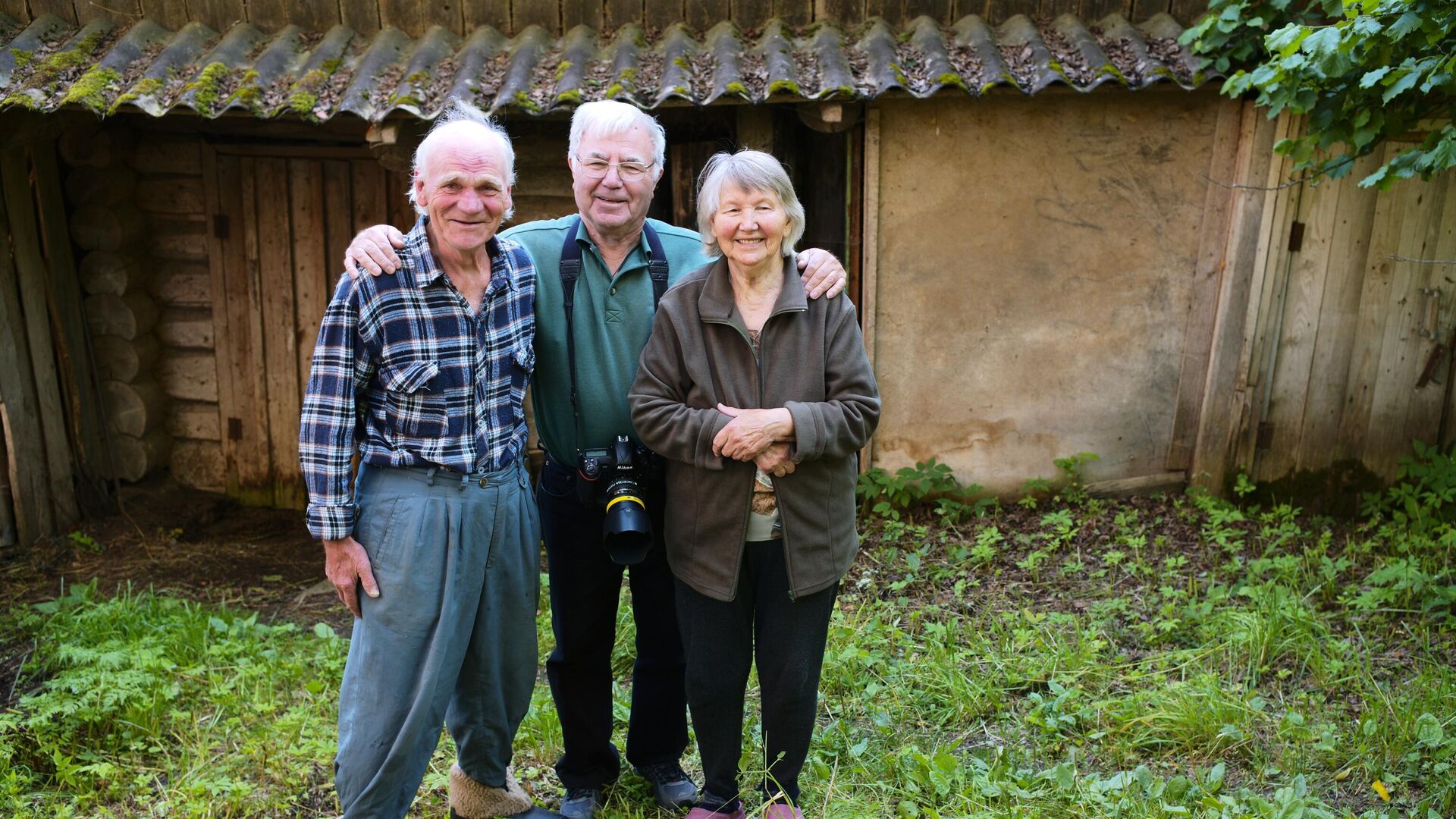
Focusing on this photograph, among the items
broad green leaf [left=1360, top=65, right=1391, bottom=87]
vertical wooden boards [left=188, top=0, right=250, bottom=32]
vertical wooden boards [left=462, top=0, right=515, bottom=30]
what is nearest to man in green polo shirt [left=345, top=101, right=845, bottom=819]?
broad green leaf [left=1360, top=65, right=1391, bottom=87]

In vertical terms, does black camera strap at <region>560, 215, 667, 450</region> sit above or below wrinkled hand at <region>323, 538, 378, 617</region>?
above

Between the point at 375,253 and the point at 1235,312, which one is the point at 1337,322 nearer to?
the point at 1235,312

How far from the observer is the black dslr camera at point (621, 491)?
2705 millimetres

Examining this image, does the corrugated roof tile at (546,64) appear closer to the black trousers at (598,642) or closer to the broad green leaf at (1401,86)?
the broad green leaf at (1401,86)

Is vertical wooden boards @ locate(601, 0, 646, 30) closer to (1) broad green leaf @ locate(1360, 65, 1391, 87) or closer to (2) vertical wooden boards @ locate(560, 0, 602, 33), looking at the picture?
(2) vertical wooden boards @ locate(560, 0, 602, 33)

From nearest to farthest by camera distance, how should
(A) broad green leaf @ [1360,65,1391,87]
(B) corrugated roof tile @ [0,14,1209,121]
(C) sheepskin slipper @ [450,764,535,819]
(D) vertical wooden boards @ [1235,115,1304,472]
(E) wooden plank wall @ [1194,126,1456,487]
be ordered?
(C) sheepskin slipper @ [450,764,535,819], (A) broad green leaf @ [1360,65,1391,87], (B) corrugated roof tile @ [0,14,1209,121], (D) vertical wooden boards @ [1235,115,1304,472], (E) wooden plank wall @ [1194,126,1456,487]

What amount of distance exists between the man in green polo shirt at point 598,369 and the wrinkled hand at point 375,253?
0.07m

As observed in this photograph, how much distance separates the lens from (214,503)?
6582 mm

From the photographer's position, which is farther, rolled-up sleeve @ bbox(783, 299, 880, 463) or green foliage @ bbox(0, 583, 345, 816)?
green foliage @ bbox(0, 583, 345, 816)

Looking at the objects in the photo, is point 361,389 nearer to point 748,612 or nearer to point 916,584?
point 748,612

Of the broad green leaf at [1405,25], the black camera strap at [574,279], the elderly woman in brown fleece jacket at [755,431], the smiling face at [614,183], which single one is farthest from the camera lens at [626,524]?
the broad green leaf at [1405,25]

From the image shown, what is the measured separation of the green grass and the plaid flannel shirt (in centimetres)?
131

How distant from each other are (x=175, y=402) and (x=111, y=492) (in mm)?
655

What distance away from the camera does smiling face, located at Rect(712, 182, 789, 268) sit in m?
2.69
